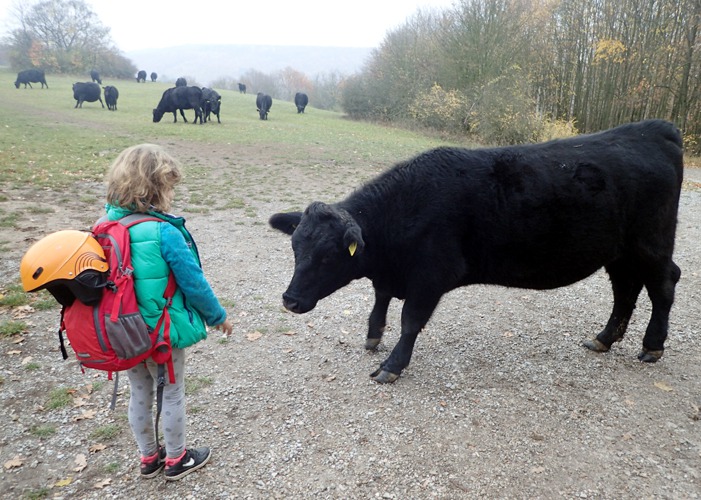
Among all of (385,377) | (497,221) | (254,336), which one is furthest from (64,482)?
(497,221)

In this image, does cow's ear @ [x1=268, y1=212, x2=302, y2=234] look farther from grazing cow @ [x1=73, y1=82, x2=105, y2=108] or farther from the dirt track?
grazing cow @ [x1=73, y1=82, x2=105, y2=108]

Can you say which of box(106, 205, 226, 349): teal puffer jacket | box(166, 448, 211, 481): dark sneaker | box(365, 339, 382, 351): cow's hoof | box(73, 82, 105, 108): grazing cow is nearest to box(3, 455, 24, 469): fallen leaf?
box(166, 448, 211, 481): dark sneaker

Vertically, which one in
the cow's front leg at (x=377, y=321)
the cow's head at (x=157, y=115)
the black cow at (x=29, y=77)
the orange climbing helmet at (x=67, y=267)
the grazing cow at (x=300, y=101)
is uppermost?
the black cow at (x=29, y=77)

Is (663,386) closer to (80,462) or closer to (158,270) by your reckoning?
(158,270)

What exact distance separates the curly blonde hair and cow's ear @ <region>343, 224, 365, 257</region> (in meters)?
1.45

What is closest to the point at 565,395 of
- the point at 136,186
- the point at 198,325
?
the point at 198,325

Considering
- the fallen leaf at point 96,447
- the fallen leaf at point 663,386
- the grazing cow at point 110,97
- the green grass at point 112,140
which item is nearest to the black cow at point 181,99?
the green grass at point 112,140

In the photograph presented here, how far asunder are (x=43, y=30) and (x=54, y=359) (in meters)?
77.7

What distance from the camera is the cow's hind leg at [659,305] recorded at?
14.4 ft

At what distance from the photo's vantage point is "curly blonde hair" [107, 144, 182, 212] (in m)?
2.55

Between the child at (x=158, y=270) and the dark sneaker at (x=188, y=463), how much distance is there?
0.20m

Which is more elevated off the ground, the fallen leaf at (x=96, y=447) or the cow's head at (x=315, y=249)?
the cow's head at (x=315, y=249)

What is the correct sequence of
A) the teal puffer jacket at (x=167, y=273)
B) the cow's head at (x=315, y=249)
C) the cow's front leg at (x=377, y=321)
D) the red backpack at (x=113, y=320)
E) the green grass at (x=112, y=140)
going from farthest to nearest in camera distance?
the green grass at (x=112, y=140), the cow's front leg at (x=377, y=321), the cow's head at (x=315, y=249), the teal puffer jacket at (x=167, y=273), the red backpack at (x=113, y=320)

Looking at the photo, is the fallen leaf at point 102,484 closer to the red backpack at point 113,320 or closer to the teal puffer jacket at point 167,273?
the red backpack at point 113,320
